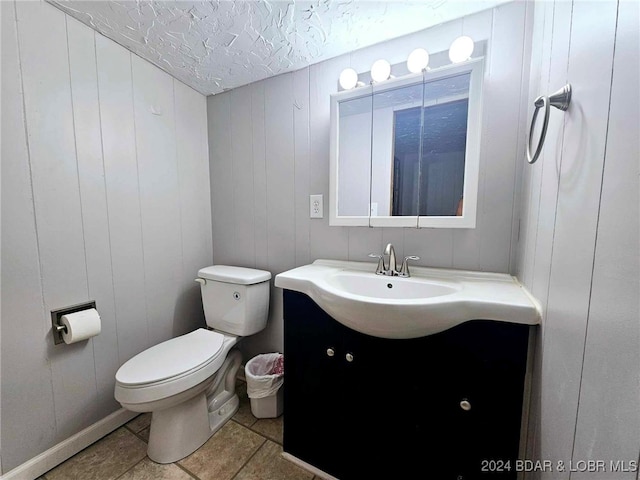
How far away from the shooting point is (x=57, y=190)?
3.48 ft

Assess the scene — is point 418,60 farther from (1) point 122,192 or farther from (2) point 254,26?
(1) point 122,192

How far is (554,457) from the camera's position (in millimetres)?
557

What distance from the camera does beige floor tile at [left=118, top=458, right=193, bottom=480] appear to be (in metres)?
1.04

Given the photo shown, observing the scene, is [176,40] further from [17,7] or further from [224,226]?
[224,226]

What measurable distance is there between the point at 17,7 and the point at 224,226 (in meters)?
1.21

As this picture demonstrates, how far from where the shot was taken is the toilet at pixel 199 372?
100 cm

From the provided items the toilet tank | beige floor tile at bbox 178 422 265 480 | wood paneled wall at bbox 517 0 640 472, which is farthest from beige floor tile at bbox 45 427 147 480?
wood paneled wall at bbox 517 0 640 472

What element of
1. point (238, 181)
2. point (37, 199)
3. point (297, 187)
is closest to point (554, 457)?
point (297, 187)

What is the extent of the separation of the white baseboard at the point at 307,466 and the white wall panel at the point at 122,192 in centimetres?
98

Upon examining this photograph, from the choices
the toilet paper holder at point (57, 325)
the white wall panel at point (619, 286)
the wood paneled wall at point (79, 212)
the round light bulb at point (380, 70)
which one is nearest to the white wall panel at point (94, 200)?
the wood paneled wall at point (79, 212)

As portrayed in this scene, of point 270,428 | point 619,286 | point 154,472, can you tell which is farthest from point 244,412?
point 619,286

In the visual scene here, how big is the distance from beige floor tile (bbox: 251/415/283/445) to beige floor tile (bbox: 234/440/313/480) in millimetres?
79

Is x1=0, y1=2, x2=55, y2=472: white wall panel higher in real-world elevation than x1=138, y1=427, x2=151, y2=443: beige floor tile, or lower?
higher

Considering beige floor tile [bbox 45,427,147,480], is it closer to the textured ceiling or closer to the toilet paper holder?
the toilet paper holder
